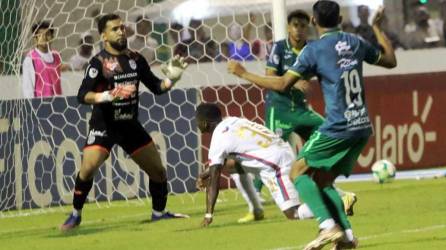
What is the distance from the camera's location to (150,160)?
15.6 m

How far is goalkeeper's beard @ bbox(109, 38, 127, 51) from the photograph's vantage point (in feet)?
50.2

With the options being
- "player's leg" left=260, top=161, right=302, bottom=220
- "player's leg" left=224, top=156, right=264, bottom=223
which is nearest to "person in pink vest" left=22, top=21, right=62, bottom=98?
"player's leg" left=224, top=156, right=264, bottom=223

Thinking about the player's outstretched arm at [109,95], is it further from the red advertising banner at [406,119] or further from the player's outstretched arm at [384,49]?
the red advertising banner at [406,119]

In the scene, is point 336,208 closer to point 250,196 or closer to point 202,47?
point 250,196

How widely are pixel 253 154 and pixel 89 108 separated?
15.1 feet

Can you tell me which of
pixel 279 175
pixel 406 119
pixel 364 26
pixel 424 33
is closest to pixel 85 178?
pixel 279 175

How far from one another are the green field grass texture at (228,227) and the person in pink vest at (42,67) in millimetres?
1576

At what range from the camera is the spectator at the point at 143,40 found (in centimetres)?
2008

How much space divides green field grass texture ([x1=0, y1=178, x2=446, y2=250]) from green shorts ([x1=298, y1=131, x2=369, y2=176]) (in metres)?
0.80

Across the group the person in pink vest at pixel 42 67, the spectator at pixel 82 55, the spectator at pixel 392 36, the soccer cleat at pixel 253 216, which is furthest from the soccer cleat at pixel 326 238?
the spectator at pixel 392 36

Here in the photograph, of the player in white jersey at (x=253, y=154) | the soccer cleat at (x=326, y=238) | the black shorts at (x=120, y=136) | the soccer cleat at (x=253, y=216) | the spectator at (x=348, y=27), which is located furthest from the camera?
the spectator at (x=348, y=27)

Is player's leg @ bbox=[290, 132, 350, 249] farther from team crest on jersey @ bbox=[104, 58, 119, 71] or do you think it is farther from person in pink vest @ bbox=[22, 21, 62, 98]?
person in pink vest @ bbox=[22, 21, 62, 98]

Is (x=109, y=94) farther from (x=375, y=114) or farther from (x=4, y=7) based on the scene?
(x=375, y=114)

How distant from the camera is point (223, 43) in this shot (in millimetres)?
19969
